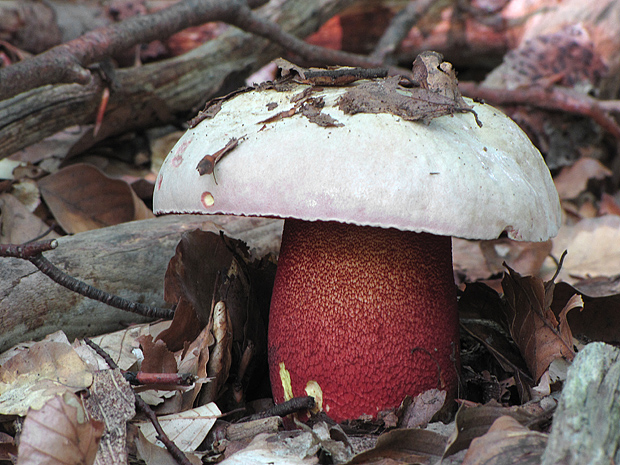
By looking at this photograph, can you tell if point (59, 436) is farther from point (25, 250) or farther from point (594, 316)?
point (594, 316)

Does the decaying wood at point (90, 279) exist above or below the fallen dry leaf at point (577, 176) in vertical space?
above

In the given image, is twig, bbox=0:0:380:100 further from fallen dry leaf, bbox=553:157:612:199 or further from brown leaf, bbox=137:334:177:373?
fallen dry leaf, bbox=553:157:612:199

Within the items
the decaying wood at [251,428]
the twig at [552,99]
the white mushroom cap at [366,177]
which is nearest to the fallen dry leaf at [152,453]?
the decaying wood at [251,428]

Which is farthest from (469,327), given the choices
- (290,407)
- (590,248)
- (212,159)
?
(590,248)

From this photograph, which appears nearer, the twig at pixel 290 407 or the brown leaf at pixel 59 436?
the brown leaf at pixel 59 436

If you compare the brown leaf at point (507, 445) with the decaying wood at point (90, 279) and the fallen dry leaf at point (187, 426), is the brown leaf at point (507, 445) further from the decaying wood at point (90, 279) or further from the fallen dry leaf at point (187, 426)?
the decaying wood at point (90, 279)

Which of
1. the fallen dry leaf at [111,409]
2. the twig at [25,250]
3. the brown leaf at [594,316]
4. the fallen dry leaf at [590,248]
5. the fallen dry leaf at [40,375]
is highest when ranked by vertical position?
the twig at [25,250]

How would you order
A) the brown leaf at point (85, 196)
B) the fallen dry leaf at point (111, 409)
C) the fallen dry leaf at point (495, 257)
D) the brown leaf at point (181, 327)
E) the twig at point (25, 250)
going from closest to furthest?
the fallen dry leaf at point (111, 409) < the twig at point (25, 250) < the brown leaf at point (181, 327) < the brown leaf at point (85, 196) < the fallen dry leaf at point (495, 257)

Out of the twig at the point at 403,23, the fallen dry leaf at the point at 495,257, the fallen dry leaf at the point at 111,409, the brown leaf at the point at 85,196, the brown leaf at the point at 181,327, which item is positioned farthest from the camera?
the twig at the point at 403,23
